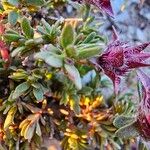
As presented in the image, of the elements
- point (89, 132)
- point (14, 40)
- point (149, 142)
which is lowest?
point (89, 132)

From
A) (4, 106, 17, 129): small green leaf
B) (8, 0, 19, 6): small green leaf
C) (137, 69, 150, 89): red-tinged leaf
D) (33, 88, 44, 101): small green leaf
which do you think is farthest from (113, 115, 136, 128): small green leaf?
(8, 0, 19, 6): small green leaf

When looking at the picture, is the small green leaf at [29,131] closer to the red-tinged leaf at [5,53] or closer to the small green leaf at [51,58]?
the red-tinged leaf at [5,53]

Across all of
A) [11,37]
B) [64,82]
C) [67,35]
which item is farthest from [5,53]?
[67,35]

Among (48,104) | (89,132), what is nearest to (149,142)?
(89,132)

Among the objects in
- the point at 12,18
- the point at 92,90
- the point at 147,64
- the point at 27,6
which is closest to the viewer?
the point at 147,64

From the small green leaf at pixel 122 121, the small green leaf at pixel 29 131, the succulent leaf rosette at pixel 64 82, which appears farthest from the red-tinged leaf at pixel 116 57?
the small green leaf at pixel 29 131

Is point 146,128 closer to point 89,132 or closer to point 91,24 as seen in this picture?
point 89,132

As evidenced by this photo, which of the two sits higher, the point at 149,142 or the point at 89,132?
the point at 149,142

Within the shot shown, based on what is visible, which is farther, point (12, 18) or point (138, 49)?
point (12, 18)
